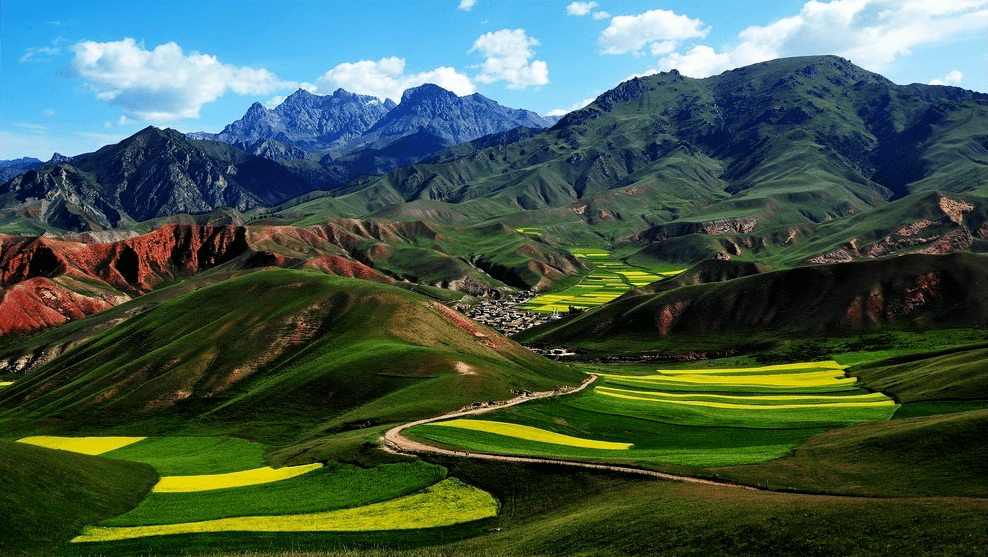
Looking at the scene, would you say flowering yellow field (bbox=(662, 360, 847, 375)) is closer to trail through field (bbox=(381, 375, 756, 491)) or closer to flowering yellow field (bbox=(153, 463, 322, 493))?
trail through field (bbox=(381, 375, 756, 491))

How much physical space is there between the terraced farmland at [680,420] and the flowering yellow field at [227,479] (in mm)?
16135

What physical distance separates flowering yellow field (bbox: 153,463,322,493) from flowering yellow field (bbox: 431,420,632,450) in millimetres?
20909

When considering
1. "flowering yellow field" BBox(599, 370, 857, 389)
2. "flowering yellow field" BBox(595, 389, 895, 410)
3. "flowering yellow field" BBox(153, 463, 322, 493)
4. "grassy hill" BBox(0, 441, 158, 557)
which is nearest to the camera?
"grassy hill" BBox(0, 441, 158, 557)

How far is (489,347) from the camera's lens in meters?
144

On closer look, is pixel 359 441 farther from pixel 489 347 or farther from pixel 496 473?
pixel 489 347

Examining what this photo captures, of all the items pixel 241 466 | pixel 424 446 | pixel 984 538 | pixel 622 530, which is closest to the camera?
pixel 984 538

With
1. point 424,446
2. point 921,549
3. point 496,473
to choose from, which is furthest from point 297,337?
point 921,549

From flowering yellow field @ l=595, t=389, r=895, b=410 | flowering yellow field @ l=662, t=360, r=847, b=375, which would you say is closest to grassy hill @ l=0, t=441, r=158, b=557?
flowering yellow field @ l=595, t=389, r=895, b=410

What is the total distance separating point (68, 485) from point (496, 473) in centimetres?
4259

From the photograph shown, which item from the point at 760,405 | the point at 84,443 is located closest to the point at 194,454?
the point at 84,443

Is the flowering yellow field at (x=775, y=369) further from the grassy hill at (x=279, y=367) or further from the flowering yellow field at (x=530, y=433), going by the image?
the flowering yellow field at (x=530, y=433)

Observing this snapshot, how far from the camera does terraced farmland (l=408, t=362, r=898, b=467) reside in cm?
7769

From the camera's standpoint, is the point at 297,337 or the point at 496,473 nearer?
the point at 496,473

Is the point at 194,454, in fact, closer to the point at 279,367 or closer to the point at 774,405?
the point at 279,367
